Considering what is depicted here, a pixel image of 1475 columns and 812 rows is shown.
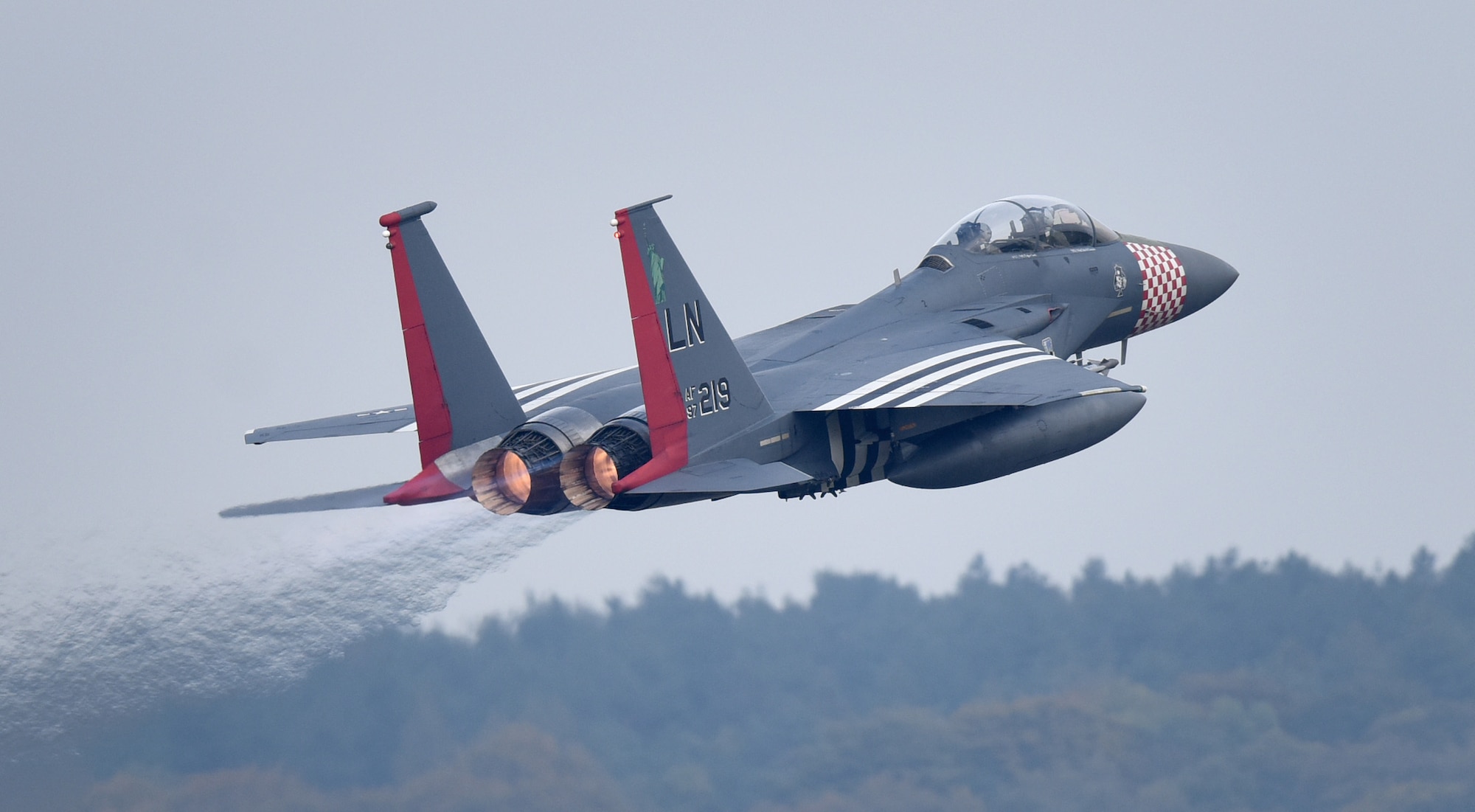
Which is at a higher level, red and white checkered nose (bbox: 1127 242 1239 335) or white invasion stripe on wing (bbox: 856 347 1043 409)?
red and white checkered nose (bbox: 1127 242 1239 335)

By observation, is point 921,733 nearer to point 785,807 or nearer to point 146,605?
point 785,807

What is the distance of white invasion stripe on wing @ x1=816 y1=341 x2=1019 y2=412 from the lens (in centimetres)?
2256

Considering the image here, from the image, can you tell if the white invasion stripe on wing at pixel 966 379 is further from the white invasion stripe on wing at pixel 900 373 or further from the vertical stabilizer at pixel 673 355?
the vertical stabilizer at pixel 673 355

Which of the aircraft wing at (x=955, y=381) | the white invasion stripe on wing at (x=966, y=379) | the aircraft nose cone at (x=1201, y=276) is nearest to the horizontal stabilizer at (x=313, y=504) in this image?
the aircraft wing at (x=955, y=381)

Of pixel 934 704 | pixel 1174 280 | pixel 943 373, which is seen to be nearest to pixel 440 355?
pixel 943 373

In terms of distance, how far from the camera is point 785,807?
42.1 m

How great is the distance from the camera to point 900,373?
23.5 metres

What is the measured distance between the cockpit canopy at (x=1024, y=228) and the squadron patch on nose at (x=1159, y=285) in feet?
2.91

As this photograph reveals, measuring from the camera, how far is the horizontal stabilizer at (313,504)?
861 inches

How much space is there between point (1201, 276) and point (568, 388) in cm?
990

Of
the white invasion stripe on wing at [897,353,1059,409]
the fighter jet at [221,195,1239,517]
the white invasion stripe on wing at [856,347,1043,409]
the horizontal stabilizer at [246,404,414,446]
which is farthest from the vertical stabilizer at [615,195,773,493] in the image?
the horizontal stabilizer at [246,404,414,446]

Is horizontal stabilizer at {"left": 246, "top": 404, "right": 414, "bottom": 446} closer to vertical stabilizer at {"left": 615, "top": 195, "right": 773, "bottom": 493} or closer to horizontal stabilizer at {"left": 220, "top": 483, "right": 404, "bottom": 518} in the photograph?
horizontal stabilizer at {"left": 220, "top": 483, "right": 404, "bottom": 518}

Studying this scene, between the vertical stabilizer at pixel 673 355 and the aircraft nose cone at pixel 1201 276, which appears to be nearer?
the vertical stabilizer at pixel 673 355

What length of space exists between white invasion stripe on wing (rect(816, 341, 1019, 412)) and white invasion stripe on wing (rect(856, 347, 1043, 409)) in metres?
0.20
